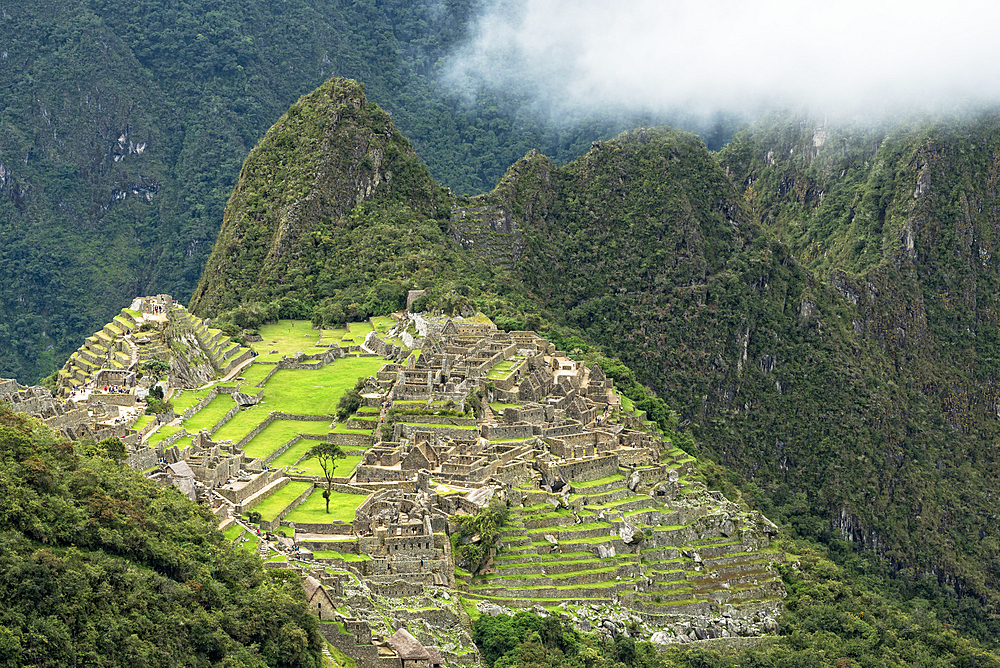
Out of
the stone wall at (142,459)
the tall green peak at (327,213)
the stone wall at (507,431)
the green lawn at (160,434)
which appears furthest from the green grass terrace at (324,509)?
the tall green peak at (327,213)

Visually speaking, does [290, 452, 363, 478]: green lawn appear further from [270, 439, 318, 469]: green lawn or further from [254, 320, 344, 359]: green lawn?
[254, 320, 344, 359]: green lawn

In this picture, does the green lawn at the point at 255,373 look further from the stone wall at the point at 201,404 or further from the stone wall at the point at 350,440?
the stone wall at the point at 350,440

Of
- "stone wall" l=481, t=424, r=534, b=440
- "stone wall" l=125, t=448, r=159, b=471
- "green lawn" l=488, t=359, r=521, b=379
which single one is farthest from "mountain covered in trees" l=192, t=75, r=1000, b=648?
"stone wall" l=125, t=448, r=159, b=471

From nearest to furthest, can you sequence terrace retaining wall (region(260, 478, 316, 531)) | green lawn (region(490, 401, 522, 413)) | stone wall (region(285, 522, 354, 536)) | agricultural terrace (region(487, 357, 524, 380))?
terrace retaining wall (region(260, 478, 316, 531)), stone wall (region(285, 522, 354, 536)), green lawn (region(490, 401, 522, 413)), agricultural terrace (region(487, 357, 524, 380))

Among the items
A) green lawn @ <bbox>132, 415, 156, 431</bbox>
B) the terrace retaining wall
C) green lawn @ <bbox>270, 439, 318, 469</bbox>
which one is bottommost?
the terrace retaining wall

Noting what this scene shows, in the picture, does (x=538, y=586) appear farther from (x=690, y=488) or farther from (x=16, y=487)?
(x=16, y=487)
